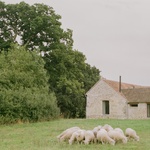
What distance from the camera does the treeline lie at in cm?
2783

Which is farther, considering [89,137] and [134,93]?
[134,93]

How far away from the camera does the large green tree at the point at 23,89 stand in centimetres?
2664

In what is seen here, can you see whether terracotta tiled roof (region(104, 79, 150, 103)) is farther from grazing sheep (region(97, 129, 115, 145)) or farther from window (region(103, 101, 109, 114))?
grazing sheep (region(97, 129, 115, 145))

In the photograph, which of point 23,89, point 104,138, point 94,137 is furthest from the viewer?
point 23,89

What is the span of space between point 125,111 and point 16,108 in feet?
51.5

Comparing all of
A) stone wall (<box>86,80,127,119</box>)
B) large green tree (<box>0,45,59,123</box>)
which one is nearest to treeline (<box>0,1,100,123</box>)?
large green tree (<box>0,45,59,123</box>)

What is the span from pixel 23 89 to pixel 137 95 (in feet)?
50.6

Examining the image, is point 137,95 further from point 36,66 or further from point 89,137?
point 89,137

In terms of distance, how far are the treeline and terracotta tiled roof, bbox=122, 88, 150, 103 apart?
16.6 feet

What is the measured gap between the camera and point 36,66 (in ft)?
109

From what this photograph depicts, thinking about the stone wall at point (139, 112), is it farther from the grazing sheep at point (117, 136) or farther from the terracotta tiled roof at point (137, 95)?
the grazing sheep at point (117, 136)

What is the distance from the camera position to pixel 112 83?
42.0 meters

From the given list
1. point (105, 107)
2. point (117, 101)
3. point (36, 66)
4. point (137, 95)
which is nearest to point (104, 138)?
point (36, 66)

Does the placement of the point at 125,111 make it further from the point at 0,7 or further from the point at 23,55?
the point at 0,7
